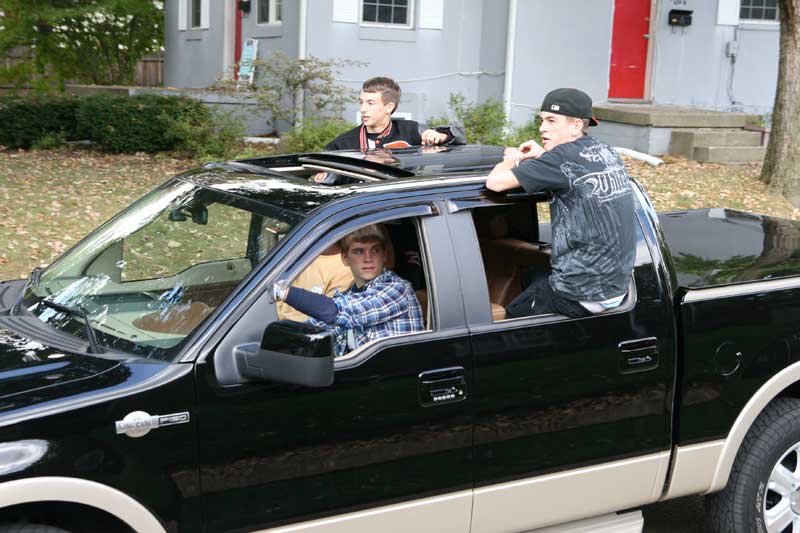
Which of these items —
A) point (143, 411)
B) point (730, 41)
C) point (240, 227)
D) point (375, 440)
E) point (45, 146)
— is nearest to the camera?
point (143, 411)

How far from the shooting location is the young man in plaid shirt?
3744 mm

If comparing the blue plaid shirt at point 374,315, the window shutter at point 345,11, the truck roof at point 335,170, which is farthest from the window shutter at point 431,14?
the blue plaid shirt at point 374,315

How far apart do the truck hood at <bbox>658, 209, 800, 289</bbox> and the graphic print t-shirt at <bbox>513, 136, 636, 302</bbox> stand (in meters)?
0.47

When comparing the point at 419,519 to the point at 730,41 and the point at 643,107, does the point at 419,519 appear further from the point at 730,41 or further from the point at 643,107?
the point at 730,41

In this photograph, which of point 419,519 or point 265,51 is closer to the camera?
point 419,519

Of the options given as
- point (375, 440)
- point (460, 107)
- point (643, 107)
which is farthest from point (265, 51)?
point (375, 440)

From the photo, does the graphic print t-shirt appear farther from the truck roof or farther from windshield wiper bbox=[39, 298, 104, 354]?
windshield wiper bbox=[39, 298, 104, 354]

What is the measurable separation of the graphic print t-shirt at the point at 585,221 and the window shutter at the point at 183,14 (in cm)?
1665

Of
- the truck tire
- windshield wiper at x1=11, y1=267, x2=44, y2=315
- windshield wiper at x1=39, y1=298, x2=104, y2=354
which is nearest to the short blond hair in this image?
windshield wiper at x1=39, y1=298, x2=104, y2=354

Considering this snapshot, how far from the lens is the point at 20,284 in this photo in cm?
440

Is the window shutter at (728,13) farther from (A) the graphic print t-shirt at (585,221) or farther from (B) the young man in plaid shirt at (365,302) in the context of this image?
(B) the young man in plaid shirt at (365,302)

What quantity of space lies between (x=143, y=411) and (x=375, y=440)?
32.3 inches

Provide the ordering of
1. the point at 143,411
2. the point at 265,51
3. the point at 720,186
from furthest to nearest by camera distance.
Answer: the point at 265,51, the point at 720,186, the point at 143,411

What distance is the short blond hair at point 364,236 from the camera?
396 cm
